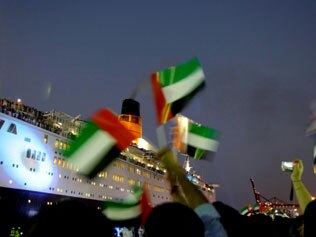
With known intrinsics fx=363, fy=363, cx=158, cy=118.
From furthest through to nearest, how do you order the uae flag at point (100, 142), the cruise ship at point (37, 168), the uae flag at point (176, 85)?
the cruise ship at point (37, 168), the uae flag at point (176, 85), the uae flag at point (100, 142)

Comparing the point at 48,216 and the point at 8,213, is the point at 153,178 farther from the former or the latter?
the point at 48,216

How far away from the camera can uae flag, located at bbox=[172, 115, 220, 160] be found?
4227 millimetres

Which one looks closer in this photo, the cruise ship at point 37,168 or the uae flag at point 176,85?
the uae flag at point 176,85

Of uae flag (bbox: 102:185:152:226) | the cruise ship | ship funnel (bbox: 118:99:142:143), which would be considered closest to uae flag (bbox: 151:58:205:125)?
uae flag (bbox: 102:185:152:226)

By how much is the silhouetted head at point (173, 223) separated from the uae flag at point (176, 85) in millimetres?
1918

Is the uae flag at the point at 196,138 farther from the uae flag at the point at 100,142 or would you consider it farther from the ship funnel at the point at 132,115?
the ship funnel at the point at 132,115

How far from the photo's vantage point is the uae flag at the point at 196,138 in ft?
13.9

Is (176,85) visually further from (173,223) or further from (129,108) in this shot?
(129,108)

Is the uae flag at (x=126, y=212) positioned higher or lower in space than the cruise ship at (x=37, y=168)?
Result: lower

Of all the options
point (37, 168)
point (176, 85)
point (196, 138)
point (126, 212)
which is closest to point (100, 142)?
point (176, 85)

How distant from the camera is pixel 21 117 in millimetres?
24547

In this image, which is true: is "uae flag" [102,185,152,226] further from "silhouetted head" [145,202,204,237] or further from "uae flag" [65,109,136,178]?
"silhouetted head" [145,202,204,237]

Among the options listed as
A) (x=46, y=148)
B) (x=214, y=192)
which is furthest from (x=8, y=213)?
(x=214, y=192)

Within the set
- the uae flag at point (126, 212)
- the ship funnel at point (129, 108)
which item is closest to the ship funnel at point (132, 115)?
the ship funnel at point (129, 108)
